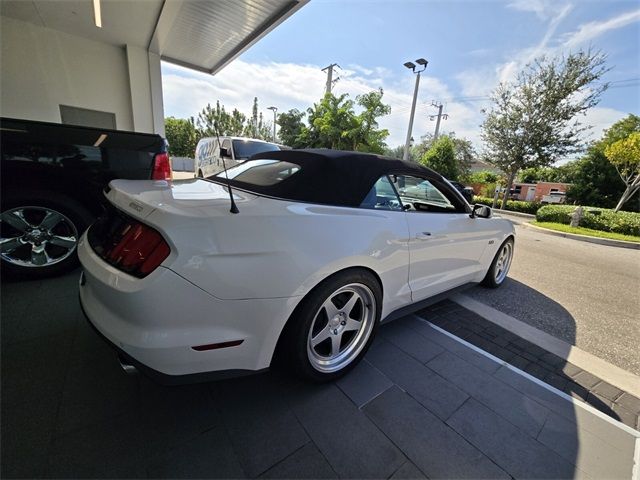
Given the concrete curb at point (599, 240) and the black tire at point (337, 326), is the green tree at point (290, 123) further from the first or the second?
the black tire at point (337, 326)

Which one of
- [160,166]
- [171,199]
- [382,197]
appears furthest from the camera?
[160,166]

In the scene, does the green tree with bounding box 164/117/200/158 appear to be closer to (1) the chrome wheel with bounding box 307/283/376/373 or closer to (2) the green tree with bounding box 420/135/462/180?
(2) the green tree with bounding box 420/135/462/180

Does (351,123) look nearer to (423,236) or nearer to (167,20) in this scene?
(167,20)

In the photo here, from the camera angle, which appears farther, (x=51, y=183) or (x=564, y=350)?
(x=51, y=183)

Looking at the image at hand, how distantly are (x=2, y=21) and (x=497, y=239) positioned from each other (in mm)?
10402

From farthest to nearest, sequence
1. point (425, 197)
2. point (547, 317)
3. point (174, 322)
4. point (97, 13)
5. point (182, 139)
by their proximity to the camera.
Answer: point (182, 139) < point (97, 13) < point (547, 317) < point (425, 197) < point (174, 322)

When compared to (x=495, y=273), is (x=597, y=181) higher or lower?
higher

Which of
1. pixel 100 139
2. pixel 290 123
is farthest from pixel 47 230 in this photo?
pixel 290 123

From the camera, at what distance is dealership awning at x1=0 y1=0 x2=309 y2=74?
538 centimetres

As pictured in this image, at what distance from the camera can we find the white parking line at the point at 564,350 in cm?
220

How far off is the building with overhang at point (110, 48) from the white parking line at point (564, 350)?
5.89m

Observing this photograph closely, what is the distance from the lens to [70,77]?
706cm

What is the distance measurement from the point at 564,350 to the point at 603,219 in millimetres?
11102

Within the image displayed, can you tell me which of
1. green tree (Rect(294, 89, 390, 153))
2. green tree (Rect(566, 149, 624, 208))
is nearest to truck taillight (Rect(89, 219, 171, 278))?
green tree (Rect(294, 89, 390, 153))
